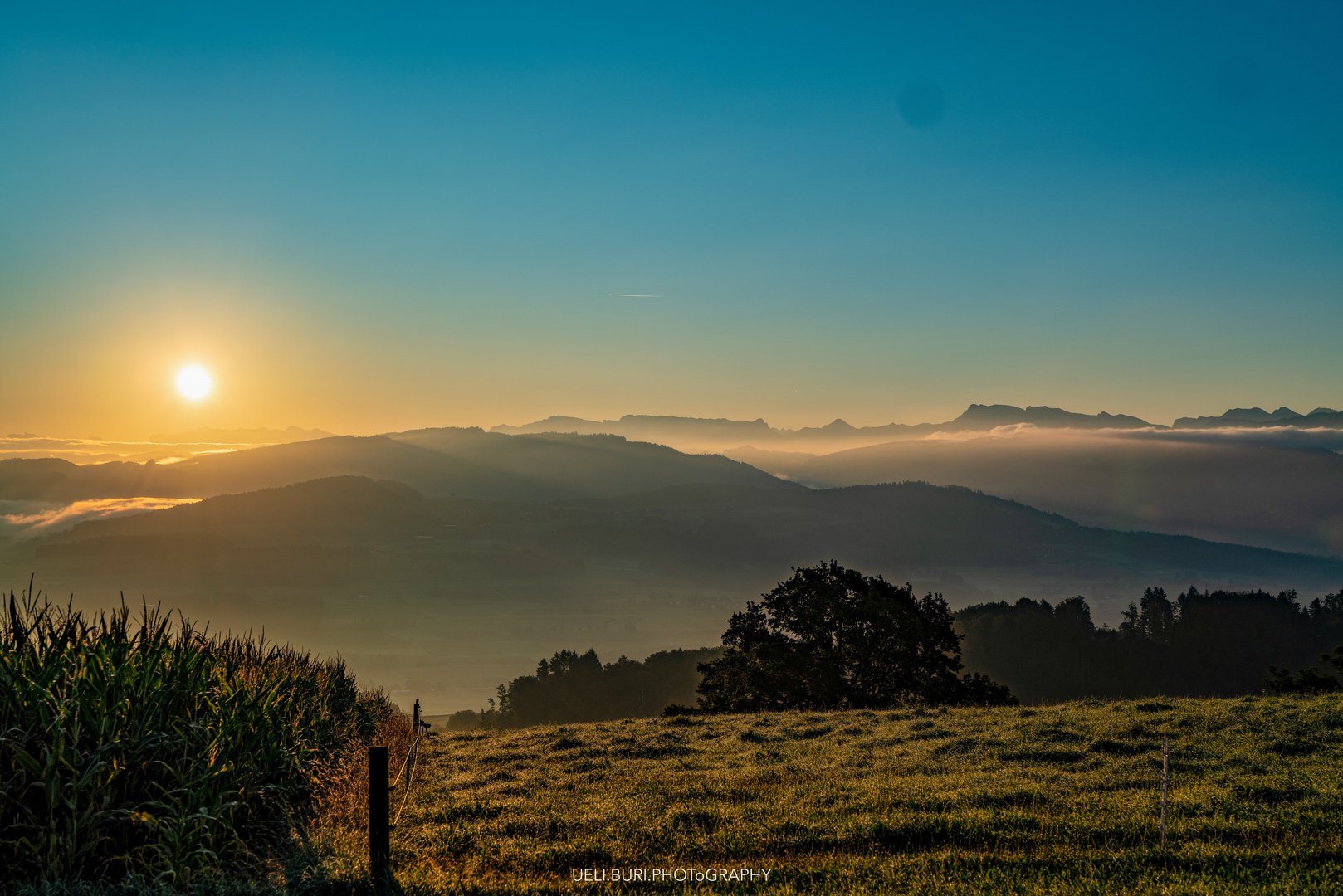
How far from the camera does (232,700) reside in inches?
431

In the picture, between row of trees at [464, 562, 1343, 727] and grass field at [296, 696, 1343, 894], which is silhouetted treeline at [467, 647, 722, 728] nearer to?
row of trees at [464, 562, 1343, 727]

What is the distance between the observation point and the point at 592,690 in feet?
325

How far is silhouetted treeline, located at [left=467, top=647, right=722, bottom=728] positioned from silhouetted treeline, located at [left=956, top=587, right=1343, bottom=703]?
49079 millimetres

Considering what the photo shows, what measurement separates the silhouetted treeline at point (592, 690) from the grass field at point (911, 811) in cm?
7606

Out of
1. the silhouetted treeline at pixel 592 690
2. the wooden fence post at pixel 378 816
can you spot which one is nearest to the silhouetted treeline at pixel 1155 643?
the silhouetted treeline at pixel 592 690

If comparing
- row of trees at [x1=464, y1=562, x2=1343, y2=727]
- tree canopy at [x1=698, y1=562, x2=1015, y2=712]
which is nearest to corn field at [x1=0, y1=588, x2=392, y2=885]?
row of trees at [x1=464, y1=562, x2=1343, y2=727]

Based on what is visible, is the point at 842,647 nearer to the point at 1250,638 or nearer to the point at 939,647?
the point at 939,647

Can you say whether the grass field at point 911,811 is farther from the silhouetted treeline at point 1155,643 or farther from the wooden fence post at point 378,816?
the silhouetted treeline at point 1155,643

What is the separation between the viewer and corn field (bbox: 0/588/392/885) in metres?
7.56

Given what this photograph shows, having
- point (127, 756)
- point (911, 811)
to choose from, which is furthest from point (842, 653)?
point (127, 756)

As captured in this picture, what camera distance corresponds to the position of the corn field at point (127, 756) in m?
7.56

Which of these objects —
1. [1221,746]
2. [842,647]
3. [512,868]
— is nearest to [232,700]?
[512,868]

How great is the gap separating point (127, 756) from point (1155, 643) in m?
146

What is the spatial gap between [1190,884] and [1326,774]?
8.60m
